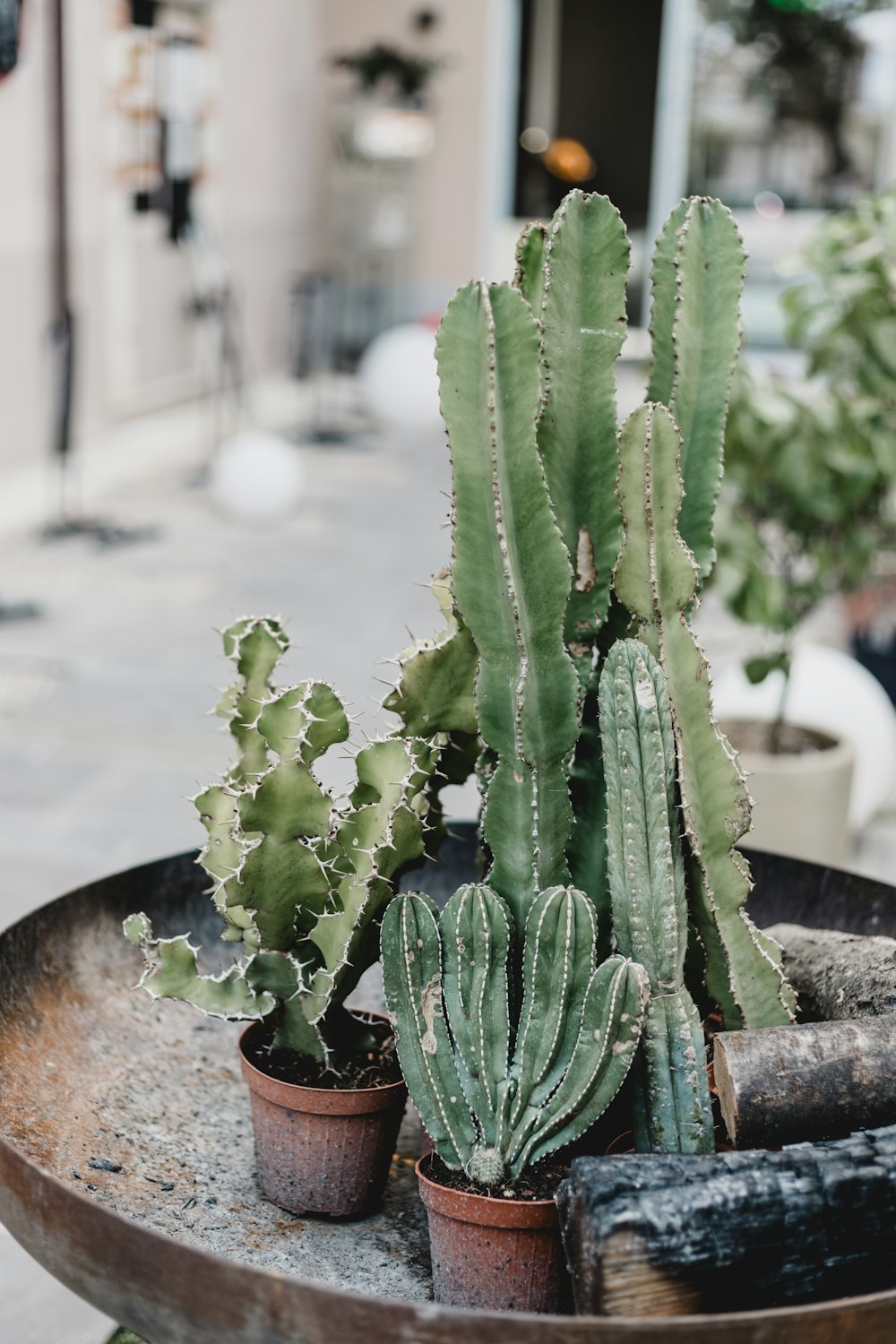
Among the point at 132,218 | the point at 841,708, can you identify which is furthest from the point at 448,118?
the point at 841,708

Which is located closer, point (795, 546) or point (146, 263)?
point (795, 546)

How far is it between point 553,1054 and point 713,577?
129cm

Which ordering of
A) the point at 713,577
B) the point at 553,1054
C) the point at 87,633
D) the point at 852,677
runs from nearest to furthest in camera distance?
the point at 553,1054 < the point at 713,577 < the point at 852,677 < the point at 87,633

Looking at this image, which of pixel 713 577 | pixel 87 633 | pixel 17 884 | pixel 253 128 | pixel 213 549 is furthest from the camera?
pixel 253 128

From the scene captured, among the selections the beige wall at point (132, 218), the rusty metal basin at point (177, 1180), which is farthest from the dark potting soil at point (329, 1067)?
the beige wall at point (132, 218)

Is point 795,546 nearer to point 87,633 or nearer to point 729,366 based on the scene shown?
point 729,366

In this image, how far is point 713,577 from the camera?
7.36 feet

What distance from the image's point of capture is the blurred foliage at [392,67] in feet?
30.1

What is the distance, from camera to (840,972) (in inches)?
50.8

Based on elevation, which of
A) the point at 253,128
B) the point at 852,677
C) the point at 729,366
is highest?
the point at 253,128

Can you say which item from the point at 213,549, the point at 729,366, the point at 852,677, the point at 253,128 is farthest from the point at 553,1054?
the point at 253,128

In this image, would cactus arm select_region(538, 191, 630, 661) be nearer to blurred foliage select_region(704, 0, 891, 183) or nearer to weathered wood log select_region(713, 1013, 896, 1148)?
weathered wood log select_region(713, 1013, 896, 1148)

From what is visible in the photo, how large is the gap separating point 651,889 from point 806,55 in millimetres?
9405

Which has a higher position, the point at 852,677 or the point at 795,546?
the point at 795,546
